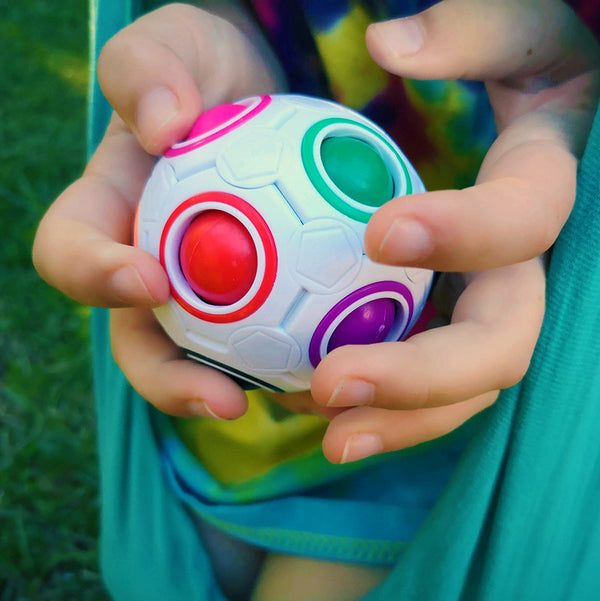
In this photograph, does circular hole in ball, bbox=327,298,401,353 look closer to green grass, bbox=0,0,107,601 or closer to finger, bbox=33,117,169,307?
finger, bbox=33,117,169,307

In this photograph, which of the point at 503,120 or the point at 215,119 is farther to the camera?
the point at 503,120

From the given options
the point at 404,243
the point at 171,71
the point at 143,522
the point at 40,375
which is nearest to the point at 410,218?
the point at 404,243

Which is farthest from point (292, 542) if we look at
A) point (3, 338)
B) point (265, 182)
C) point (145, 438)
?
point (3, 338)

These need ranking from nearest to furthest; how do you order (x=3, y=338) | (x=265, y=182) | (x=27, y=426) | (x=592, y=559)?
(x=265, y=182), (x=592, y=559), (x=27, y=426), (x=3, y=338)

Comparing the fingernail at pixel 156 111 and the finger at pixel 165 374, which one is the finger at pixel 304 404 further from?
the fingernail at pixel 156 111

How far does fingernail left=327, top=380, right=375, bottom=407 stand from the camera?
571 mm

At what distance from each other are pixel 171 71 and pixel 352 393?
40 centimetres

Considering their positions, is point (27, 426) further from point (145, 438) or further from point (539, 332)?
point (539, 332)

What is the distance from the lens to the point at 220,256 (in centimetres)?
65

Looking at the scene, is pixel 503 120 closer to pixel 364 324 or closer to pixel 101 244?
pixel 364 324

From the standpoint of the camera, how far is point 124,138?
92 centimetres

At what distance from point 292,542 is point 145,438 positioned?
9.2 inches

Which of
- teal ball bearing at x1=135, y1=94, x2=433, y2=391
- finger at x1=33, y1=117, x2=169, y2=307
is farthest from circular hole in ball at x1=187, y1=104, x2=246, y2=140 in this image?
finger at x1=33, y1=117, x2=169, y2=307

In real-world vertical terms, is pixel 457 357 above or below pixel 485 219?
below
